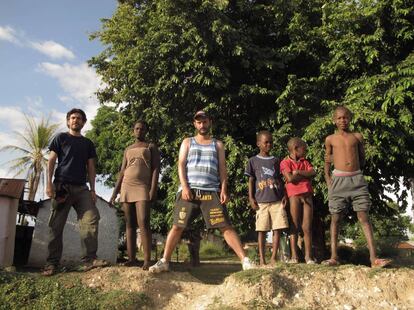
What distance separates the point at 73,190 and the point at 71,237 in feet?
31.7

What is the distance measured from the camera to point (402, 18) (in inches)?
420

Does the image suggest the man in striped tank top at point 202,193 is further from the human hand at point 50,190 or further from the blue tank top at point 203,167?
the human hand at point 50,190

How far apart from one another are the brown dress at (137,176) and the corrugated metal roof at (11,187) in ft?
22.4

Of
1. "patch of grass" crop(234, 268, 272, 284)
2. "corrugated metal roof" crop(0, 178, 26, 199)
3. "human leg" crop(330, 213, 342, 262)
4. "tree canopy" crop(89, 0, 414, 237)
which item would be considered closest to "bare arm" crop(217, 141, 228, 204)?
"patch of grass" crop(234, 268, 272, 284)

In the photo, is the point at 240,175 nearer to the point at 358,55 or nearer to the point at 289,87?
the point at 289,87

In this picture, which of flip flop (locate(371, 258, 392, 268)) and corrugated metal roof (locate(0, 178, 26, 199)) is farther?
corrugated metal roof (locate(0, 178, 26, 199))

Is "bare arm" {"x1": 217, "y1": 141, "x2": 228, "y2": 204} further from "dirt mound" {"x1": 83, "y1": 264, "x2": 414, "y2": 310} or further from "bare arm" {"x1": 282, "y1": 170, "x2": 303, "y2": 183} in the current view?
"bare arm" {"x1": 282, "y1": 170, "x2": 303, "y2": 183}

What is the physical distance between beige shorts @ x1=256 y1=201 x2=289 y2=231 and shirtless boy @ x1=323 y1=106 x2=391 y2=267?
667 mm

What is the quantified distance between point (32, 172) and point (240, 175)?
14489mm

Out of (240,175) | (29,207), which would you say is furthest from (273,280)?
(29,207)

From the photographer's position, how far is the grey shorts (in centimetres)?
530

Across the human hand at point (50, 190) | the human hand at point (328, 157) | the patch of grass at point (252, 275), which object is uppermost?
the human hand at point (328, 157)

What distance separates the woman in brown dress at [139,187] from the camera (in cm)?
547

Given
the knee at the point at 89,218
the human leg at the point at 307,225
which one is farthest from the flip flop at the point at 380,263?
the knee at the point at 89,218
